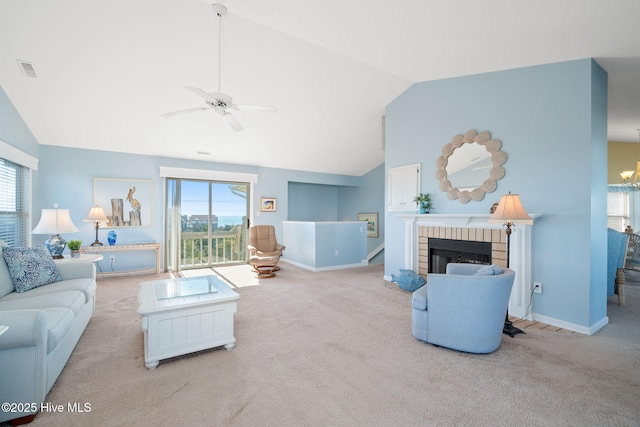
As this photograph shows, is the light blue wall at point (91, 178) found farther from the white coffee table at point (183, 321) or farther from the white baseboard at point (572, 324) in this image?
the white baseboard at point (572, 324)

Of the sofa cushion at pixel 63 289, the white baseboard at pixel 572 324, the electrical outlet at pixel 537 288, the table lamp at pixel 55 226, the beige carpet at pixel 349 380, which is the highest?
the table lamp at pixel 55 226

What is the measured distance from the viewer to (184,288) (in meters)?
2.94

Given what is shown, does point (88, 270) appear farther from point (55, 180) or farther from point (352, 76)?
point (352, 76)

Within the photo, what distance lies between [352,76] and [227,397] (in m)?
4.20

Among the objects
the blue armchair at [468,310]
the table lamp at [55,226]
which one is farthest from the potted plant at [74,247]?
the blue armchair at [468,310]

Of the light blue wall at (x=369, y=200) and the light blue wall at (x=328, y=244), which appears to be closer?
the light blue wall at (x=328, y=244)

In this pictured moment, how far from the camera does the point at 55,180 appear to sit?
5.15 meters

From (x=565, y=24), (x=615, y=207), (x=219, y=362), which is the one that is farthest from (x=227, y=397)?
(x=615, y=207)

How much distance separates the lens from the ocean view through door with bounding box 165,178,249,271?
244 inches

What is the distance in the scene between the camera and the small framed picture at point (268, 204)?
715cm

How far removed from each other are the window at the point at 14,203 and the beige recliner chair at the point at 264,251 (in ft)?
10.9

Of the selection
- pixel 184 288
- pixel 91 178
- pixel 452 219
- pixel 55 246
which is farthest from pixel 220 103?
pixel 91 178

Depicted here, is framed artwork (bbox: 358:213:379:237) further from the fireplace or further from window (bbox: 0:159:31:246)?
window (bbox: 0:159:31:246)

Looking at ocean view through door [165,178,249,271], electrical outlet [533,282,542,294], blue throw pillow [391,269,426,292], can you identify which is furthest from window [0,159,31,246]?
electrical outlet [533,282,542,294]
